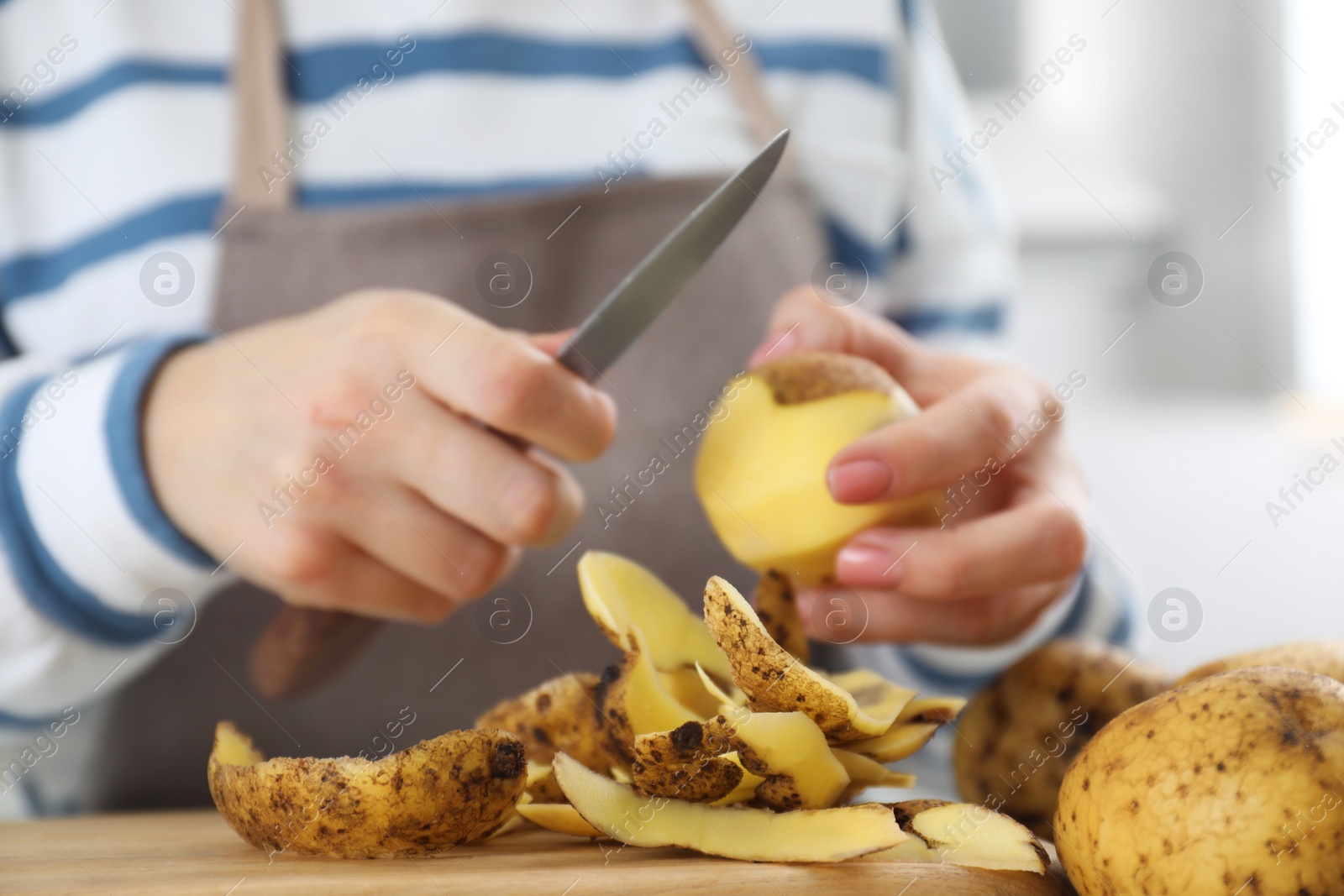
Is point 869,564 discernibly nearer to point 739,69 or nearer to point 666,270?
point 666,270

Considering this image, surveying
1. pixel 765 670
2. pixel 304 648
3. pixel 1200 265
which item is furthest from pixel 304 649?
pixel 1200 265

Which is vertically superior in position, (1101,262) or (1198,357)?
(1101,262)

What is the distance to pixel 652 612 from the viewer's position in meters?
0.40

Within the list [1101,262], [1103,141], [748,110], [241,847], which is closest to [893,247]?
[748,110]

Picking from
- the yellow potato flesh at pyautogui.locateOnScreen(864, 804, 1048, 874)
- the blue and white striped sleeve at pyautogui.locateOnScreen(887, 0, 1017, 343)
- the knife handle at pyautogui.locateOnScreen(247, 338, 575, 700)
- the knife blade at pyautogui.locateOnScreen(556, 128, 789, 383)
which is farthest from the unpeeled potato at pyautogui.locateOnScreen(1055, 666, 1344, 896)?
the blue and white striped sleeve at pyautogui.locateOnScreen(887, 0, 1017, 343)

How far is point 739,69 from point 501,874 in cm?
70

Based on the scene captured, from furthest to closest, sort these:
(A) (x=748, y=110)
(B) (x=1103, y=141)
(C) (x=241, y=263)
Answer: (B) (x=1103, y=141), (A) (x=748, y=110), (C) (x=241, y=263)

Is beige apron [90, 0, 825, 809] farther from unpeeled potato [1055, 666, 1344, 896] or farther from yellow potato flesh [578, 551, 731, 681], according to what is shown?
unpeeled potato [1055, 666, 1344, 896]

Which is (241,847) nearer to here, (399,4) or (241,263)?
(241,263)

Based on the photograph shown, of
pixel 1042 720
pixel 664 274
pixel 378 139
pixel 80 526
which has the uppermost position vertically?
pixel 378 139

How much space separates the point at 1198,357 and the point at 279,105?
1.61 m

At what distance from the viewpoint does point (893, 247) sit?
0.91 metres

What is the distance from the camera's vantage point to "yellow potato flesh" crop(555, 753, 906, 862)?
0.30 m

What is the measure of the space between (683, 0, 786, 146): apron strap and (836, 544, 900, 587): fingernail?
0.47m
